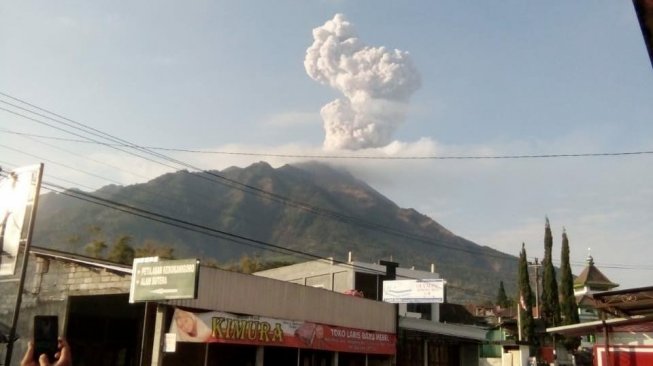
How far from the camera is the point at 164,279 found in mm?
19812

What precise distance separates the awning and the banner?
8.86ft

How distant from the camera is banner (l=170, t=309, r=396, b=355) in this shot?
72.0 feet

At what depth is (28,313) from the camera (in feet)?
78.5

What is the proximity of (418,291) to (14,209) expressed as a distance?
31.7 meters

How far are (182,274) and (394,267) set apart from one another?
3457 cm

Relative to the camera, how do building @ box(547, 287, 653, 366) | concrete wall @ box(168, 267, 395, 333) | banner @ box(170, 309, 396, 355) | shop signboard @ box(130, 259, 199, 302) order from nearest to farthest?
building @ box(547, 287, 653, 366)
shop signboard @ box(130, 259, 199, 302)
banner @ box(170, 309, 396, 355)
concrete wall @ box(168, 267, 395, 333)

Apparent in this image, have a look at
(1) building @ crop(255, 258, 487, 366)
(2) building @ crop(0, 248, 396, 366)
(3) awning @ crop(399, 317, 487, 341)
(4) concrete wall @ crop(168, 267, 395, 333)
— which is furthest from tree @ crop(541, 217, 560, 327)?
(2) building @ crop(0, 248, 396, 366)

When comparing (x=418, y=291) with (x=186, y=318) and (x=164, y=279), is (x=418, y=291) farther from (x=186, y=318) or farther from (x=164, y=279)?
(x=164, y=279)

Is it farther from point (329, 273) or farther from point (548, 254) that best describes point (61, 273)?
point (548, 254)

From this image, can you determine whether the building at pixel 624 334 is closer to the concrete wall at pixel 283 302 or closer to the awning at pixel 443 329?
the concrete wall at pixel 283 302

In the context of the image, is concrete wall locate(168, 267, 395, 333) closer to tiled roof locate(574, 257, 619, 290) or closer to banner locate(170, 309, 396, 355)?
banner locate(170, 309, 396, 355)

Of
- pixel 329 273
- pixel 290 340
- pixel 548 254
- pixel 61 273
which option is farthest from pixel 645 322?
pixel 548 254

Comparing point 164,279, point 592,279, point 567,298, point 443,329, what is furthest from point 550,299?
point 164,279

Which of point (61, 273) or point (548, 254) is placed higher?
point (548, 254)
